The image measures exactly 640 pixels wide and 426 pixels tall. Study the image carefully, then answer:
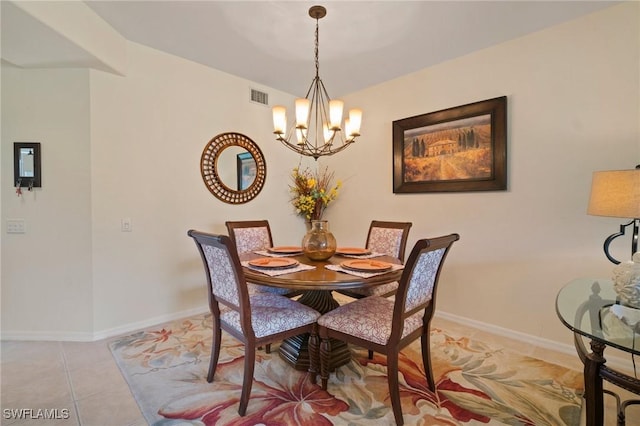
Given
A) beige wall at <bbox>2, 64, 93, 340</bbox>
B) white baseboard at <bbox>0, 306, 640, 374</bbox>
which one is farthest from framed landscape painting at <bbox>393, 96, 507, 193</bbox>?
beige wall at <bbox>2, 64, 93, 340</bbox>

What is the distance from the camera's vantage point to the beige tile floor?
1655 mm

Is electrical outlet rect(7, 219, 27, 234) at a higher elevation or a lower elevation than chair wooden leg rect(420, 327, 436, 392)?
higher

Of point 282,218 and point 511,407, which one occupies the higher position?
point 282,218

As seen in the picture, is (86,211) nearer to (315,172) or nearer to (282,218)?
(282,218)

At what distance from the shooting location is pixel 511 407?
173 centimetres

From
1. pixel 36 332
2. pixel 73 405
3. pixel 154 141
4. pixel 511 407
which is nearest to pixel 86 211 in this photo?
pixel 154 141

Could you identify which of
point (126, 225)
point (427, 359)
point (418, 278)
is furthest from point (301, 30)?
point (427, 359)

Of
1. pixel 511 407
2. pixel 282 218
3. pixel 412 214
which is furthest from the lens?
pixel 282 218

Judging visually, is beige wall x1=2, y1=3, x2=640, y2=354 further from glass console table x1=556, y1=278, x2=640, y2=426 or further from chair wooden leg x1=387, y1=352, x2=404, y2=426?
chair wooden leg x1=387, y1=352, x2=404, y2=426

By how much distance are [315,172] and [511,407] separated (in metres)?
3.38

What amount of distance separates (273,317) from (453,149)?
7.82 ft

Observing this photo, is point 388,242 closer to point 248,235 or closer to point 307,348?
point 307,348

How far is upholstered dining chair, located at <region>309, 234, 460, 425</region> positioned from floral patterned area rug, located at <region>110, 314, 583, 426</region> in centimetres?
16

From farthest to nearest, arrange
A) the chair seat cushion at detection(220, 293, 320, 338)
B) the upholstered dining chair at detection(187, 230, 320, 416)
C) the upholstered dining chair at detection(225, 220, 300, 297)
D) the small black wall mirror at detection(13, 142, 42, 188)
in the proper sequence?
the upholstered dining chair at detection(225, 220, 300, 297)
the small black wall mirror at detection(13, 142, 42, 188)
the chair seat cushion at detection(220, 293, 320, 338)
the upholstered dining chair at detection(187, 230, 320, 416)
